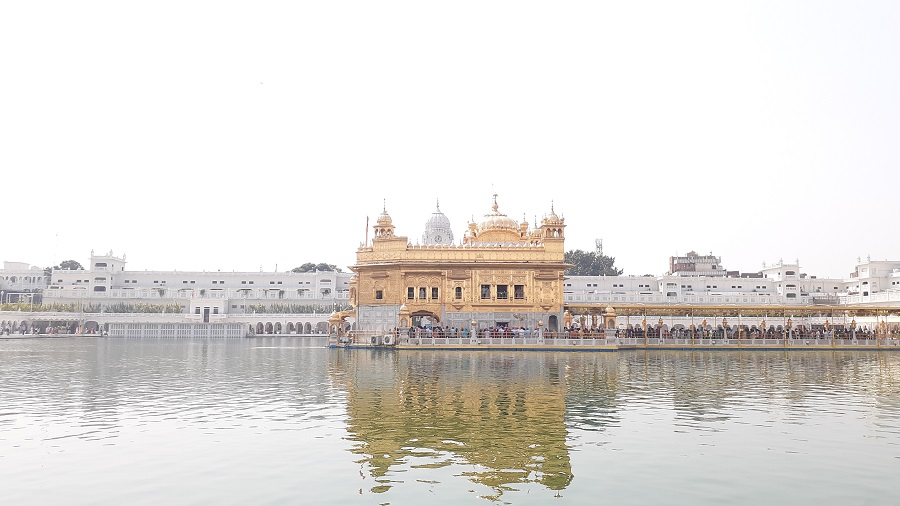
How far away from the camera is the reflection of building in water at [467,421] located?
1288cm

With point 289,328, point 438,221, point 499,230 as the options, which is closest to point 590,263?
point 438,221

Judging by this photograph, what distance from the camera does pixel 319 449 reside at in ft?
47.4

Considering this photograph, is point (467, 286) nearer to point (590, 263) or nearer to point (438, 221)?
point (438, 221)

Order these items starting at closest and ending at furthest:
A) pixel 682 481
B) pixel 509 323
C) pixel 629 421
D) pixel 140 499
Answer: pixel 140 499, pixel 682 481, pixel 629 421, pixel 509 323

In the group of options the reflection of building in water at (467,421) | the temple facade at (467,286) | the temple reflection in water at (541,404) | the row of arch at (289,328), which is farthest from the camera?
the row of arch at (289,328)

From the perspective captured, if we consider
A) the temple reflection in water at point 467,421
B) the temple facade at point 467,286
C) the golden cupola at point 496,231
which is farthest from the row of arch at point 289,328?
the temple reflection in water at point 467,421

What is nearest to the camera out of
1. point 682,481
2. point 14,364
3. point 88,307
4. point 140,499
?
point 140,499

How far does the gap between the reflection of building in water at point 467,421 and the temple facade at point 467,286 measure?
1964 cm

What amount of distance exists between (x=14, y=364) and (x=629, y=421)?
32.3 metres

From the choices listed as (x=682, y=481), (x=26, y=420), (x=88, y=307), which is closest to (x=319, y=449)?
(x=682, y=481)

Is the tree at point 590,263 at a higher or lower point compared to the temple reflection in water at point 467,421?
higher

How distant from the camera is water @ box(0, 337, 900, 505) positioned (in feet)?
37.7

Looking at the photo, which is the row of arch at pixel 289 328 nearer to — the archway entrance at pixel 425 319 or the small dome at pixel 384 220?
the archway entrance at pixel 425 319

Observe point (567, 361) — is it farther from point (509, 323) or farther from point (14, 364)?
point (14, 364)
